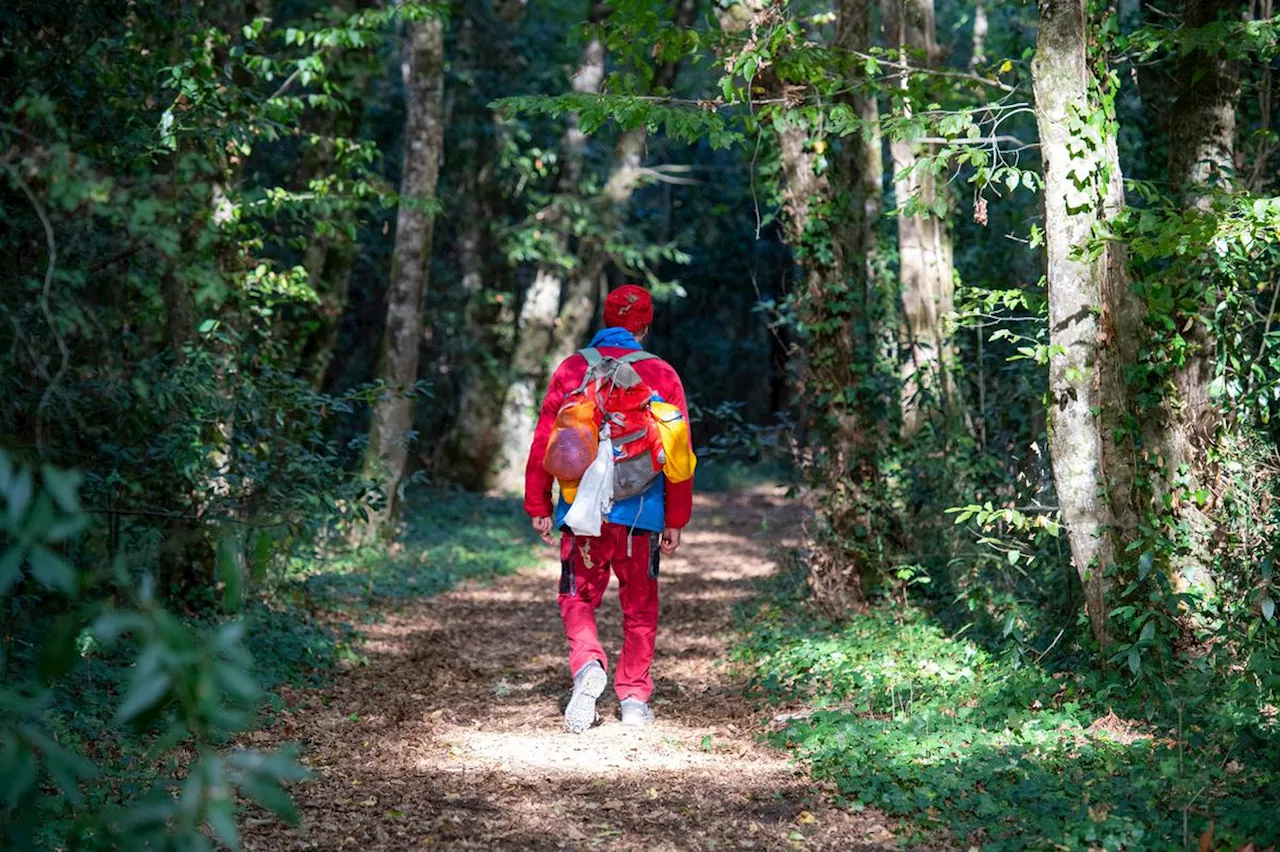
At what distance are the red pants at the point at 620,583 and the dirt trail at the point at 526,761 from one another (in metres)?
→ 0.40

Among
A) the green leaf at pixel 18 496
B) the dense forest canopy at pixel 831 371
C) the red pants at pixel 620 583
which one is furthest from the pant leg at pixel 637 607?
the green leaf at pixel 18 496

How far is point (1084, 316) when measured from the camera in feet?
19.2

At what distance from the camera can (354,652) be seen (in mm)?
8258

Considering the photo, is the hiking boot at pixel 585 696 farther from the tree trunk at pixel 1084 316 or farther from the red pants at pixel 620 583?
the tree trunk at pixel 1084 316

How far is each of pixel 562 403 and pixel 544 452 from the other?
279 mm

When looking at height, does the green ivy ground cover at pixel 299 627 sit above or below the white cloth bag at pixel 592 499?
below

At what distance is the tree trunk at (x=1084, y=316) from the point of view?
5.77 meters

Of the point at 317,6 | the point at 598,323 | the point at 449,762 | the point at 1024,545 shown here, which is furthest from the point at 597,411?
the point at 598,323

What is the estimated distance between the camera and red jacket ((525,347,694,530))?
20.7 ft

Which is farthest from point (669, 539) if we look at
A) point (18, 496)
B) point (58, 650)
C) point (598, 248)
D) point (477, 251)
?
point (477, 251)

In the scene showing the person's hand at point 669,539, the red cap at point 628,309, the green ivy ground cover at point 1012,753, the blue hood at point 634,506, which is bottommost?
the green ivy ground cover at point 1012,753

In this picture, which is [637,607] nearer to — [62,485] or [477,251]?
[62,485]

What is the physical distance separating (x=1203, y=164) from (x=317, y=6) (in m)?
12.9

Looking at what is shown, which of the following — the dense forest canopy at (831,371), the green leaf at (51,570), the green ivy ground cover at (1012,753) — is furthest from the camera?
the green ivy ground cover at (1012,753)
